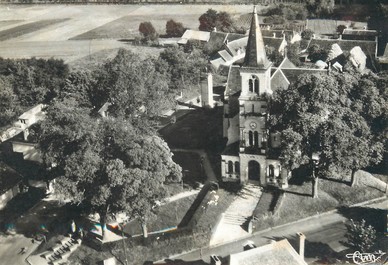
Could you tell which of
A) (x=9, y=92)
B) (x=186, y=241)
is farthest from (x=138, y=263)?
(x=9, y=92)

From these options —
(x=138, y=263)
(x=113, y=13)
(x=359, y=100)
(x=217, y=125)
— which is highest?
(x=113, y=13)

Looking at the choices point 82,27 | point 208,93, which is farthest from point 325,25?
point 82,27

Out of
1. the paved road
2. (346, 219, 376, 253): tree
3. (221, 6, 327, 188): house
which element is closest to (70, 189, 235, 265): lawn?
the paved road

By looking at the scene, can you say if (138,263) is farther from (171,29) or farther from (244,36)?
(171,29)

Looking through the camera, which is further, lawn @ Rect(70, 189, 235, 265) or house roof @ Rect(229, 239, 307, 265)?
lawn @ Rect(70, 189, 235, 265)

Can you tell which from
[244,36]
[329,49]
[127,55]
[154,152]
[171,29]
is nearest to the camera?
[154,152]

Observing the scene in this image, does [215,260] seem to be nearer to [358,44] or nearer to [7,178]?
[7,178]

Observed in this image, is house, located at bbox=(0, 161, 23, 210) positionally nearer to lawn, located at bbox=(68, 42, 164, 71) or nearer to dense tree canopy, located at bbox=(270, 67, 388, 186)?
dense tree canopy, located at bbox=(270, 67, 388, 186)
